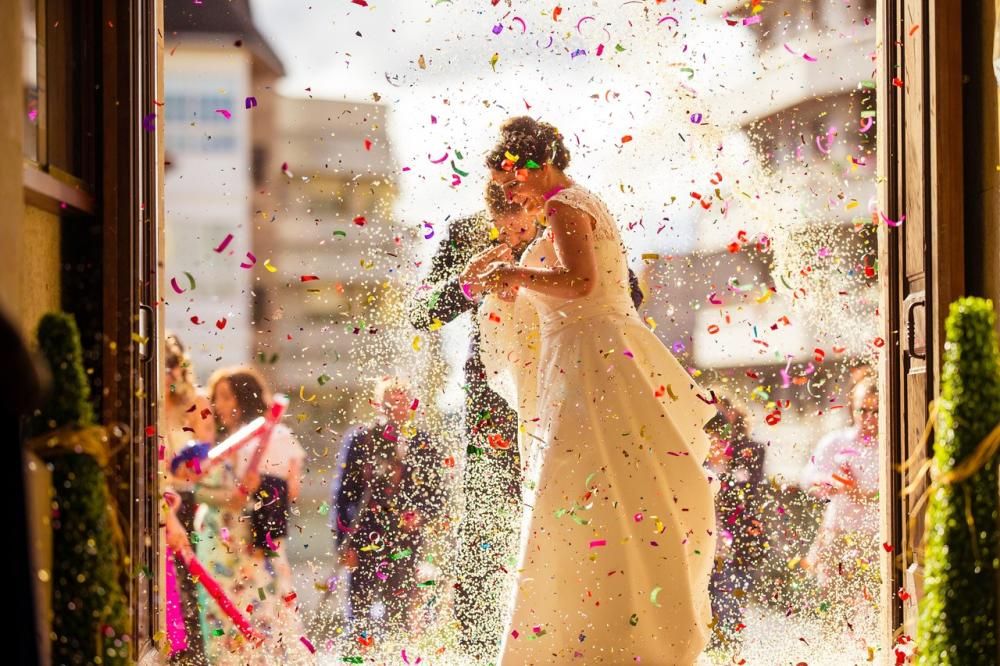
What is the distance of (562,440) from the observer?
292cm

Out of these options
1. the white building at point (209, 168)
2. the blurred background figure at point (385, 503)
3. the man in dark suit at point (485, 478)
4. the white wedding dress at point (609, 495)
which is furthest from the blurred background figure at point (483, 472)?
the white building at point (209, 168)

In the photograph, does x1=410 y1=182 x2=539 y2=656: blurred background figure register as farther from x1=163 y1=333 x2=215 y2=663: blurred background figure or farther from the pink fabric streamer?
x1=163 y1=333 x2=215 y2=663: blurred background figure

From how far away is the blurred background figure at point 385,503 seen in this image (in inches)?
148

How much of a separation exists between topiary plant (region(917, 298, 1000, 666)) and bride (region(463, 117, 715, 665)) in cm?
93

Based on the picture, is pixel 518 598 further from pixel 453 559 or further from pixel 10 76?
pixel 10 76

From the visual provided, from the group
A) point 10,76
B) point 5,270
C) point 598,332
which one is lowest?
point 598,332

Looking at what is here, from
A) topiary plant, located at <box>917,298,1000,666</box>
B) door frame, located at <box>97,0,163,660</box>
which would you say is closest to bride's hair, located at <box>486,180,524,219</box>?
door frame, located at <box>97,0,163,660</box>

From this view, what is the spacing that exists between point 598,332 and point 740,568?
1895mm

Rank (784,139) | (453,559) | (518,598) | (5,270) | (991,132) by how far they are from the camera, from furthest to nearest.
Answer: (784,139) < (453,559) < (518,598) < (991,132) < (5,270)

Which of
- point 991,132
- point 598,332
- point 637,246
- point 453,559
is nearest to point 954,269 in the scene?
point 991,132

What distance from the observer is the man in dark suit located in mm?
3545

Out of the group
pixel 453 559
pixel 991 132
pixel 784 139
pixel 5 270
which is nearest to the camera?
pixel 5 270

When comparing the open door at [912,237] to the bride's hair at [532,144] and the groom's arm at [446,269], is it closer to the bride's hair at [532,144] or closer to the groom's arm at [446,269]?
the bride's hair at [532,144]

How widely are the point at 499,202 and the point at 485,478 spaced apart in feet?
3.24
